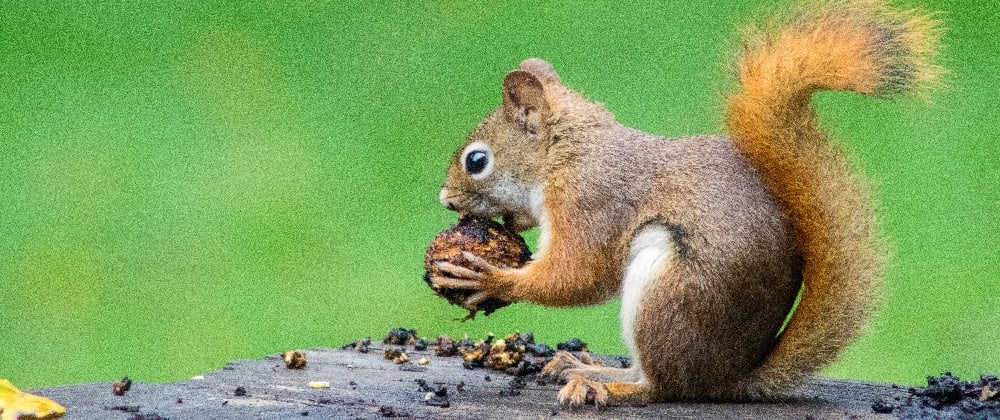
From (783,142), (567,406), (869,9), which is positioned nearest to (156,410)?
(567,406)

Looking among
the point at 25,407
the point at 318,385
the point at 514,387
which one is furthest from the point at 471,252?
the point at 25,407

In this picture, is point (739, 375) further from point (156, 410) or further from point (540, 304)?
point (156, 410)

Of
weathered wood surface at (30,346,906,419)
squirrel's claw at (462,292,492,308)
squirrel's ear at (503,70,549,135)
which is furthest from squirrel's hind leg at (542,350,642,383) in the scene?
squirrel's ear at (503,70,549,135)

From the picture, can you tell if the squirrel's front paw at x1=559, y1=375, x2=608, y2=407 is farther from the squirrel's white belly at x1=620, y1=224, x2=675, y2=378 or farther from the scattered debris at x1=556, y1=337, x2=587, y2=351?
the scattered debris at x1=556, y1=337, x2=587, y2=351

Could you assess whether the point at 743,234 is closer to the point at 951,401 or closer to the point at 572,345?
the point at 951,401

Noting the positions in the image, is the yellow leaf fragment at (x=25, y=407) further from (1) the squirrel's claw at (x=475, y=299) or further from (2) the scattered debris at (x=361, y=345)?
(2) the scattered debris at (x=361, y=345)
